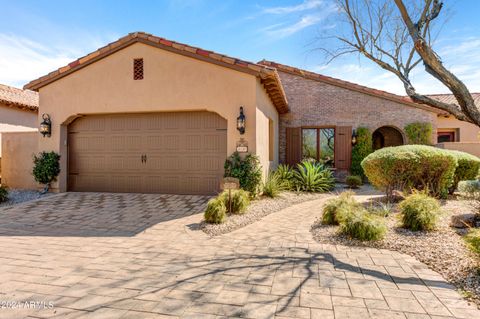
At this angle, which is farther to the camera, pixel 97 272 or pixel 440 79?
pixel 440 79

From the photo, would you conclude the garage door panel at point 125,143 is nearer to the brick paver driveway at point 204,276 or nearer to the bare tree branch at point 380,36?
the brick paver driveway at point 204,276

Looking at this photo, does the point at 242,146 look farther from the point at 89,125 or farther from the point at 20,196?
the point at 20,196

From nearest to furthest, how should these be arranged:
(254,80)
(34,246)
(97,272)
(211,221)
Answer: (97,272) → (34,246) → (211,221) → (254,80)

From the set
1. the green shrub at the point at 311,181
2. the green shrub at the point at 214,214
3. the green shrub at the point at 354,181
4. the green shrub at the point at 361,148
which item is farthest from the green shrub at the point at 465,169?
the green shrub at the point at 214,214

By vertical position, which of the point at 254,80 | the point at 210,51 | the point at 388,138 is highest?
the point at 210,51

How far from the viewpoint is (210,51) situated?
7.51 metres

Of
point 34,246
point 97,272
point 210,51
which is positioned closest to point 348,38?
point 210,51

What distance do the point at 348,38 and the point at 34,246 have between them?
Result: 8.76m

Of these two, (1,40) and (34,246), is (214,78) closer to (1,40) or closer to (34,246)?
(34,246)

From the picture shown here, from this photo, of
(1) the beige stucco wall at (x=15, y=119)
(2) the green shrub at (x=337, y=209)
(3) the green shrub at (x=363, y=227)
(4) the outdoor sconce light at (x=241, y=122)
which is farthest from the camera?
(1) the beige stucco wall at (x=15, y=119)

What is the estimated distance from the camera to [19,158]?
9.54 m

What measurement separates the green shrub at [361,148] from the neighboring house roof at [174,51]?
17.3 ft

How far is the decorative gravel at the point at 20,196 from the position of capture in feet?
23.9

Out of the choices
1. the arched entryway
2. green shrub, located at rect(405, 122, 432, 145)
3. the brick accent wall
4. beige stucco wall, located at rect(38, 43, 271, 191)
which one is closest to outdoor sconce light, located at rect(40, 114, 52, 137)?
beige stucco wall, located at rect(38, 43, 271, 191)
